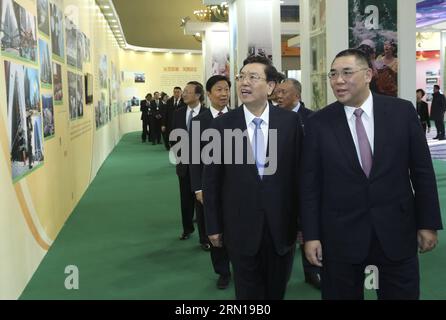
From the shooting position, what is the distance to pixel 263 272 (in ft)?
9.43

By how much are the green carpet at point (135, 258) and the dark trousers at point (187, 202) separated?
0.17m

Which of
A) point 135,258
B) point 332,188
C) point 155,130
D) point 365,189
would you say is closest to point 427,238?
point 365,189

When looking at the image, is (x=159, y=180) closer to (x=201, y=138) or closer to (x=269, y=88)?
(x=201, y=138)

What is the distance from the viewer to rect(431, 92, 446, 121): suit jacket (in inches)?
661

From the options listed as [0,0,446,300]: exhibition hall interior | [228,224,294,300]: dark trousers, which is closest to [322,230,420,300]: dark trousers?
[228,224,294,300]: dark trousers

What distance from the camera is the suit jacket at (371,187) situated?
8.20 ft

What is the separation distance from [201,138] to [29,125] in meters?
1.83

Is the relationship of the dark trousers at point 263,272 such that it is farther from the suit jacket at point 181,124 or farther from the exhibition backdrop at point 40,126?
the suit jacket at point 181,124

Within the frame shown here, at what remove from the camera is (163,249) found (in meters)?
5.71

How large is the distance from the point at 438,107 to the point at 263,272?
15525 mm

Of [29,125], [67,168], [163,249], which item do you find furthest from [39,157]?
[67,168]

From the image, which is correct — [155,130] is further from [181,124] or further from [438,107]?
[181,124]

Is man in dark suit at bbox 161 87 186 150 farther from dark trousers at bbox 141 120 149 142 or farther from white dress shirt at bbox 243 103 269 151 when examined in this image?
white dress shirt at bbox 243 103 269 151

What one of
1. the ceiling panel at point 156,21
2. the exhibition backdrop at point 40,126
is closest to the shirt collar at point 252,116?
the exhibition backdrop at point 40,126
